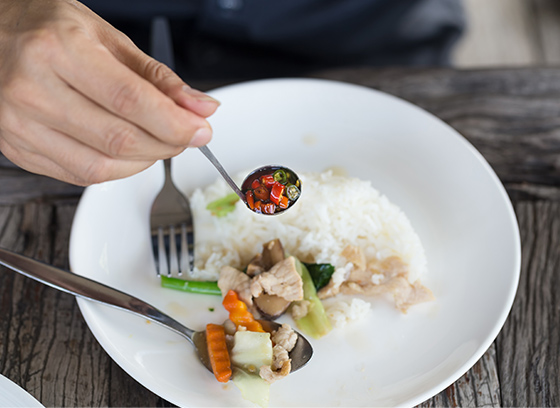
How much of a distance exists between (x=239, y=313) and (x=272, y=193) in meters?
0.50

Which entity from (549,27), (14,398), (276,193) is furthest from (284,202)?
(549,27)

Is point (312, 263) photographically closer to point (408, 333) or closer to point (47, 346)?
point (408, 333)

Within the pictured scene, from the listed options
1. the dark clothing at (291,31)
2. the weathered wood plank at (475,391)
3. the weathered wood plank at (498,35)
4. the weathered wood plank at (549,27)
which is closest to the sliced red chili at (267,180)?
the weathered wood plank at (475,391)

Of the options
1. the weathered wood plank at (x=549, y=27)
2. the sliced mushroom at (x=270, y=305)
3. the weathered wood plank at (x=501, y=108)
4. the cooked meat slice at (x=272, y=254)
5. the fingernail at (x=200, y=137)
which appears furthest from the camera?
the weathered wood plank at (x=549, y=27)

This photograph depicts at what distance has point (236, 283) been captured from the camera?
7.09 feet

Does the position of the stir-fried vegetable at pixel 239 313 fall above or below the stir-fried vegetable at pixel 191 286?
below

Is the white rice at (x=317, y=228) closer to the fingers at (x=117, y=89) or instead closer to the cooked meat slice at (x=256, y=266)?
the cooked meat slice at (x=256, y=266)

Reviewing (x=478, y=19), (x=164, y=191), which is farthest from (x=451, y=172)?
(x=478, y=19)

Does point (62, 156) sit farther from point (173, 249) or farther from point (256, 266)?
point (256, 266)

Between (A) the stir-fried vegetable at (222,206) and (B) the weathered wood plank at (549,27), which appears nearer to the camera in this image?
(A) the stir-fried vegetable at (222,206)

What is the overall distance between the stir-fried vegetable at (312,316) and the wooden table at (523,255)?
0.50 m

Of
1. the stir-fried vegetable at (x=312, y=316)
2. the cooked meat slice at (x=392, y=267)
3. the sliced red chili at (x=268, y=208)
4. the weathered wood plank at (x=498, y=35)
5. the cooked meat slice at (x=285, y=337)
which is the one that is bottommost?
the cooked meat slice at (x=285, y=337)

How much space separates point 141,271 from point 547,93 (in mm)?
2485

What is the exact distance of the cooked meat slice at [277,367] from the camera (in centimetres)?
183
